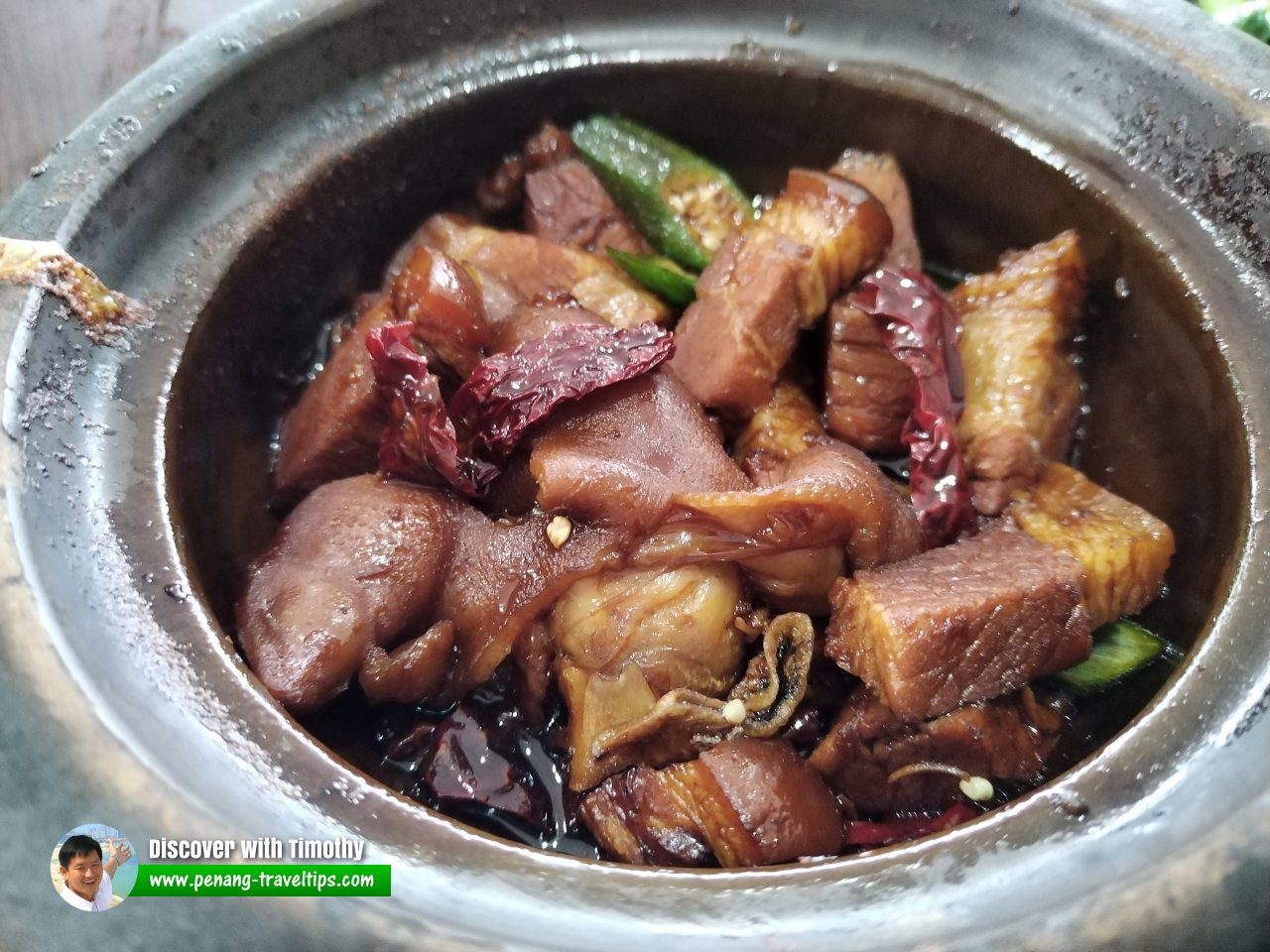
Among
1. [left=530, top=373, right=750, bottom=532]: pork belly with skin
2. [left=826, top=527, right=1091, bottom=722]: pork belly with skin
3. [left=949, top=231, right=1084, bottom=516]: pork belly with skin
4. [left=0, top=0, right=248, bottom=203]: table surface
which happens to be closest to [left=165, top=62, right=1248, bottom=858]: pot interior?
[left=949, top=231, right=1084, bottom=516]: pork belly with skin

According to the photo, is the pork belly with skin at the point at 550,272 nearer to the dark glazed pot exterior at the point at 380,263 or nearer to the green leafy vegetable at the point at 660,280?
the green leafy vegetable at the point at 660,280

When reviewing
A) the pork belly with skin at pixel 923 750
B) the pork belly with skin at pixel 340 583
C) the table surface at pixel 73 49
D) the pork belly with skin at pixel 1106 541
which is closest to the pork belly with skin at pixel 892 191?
the pork belly with skin at pixel 1106 541

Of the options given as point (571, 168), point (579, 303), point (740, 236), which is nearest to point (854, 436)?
point (740, 236)

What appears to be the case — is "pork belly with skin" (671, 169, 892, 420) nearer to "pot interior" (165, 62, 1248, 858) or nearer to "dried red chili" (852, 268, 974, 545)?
"dried red chili" (852, 268, 974, 545)

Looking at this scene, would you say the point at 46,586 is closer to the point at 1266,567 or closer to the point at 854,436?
the point at 854,436

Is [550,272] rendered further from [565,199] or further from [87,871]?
[87,871]

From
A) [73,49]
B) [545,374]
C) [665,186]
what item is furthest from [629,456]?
[73,49]

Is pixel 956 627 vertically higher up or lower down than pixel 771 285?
lower down

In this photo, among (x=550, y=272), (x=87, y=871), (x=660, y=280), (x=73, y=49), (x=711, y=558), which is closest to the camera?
(x=87, y=871)
